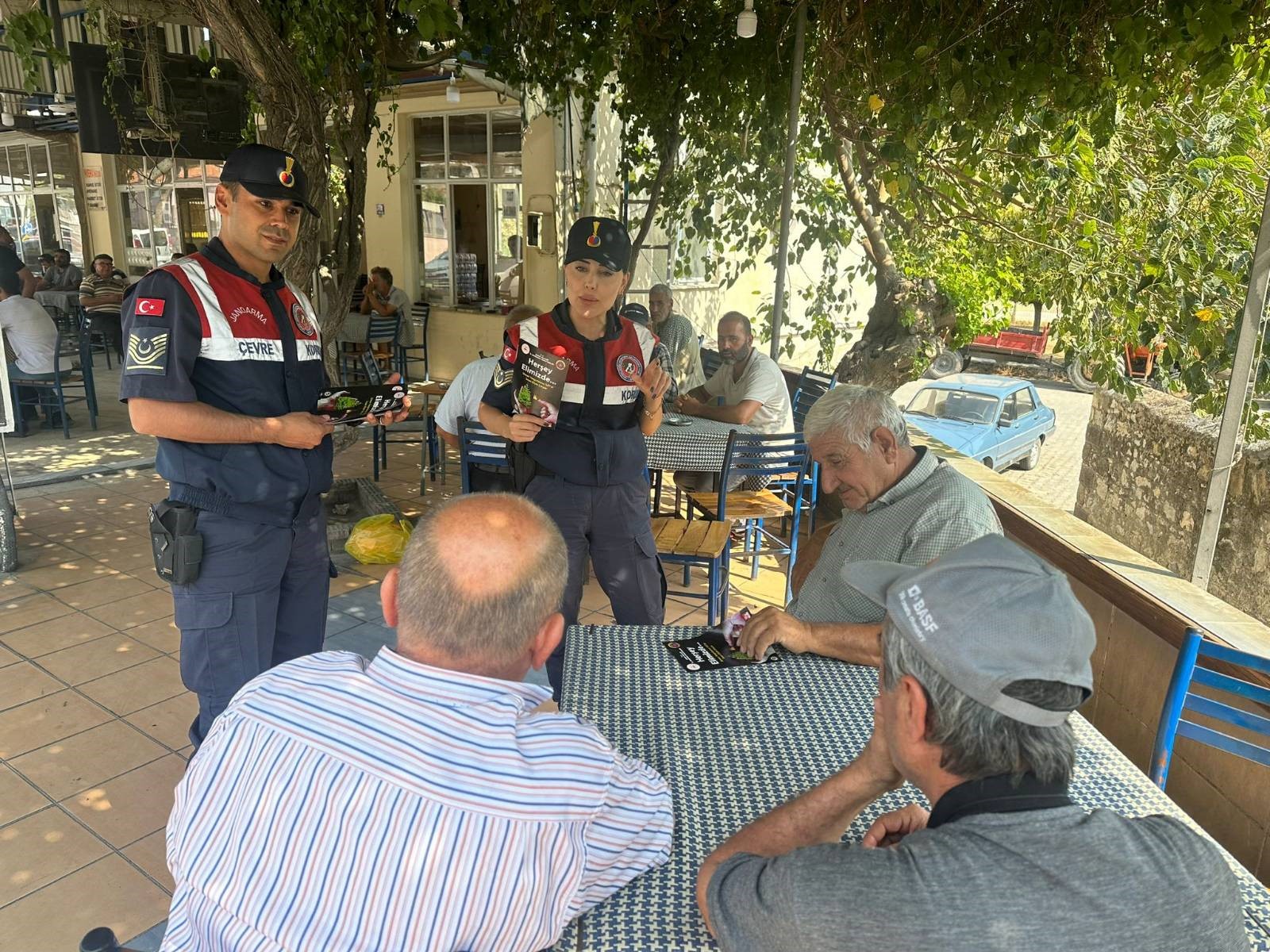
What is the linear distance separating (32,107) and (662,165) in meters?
9.17

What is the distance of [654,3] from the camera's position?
5.34 metres

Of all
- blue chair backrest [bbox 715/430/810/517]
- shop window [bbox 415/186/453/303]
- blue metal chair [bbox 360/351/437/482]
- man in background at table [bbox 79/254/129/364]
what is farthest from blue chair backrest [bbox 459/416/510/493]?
man in background at table [bbox 79/254/129/364]

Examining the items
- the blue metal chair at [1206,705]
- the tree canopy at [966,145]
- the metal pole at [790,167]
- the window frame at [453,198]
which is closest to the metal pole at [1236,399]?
the tree canopy at [966,145]

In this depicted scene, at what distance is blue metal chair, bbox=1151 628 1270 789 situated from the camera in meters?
1.73

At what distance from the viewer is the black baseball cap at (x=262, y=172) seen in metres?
2.24

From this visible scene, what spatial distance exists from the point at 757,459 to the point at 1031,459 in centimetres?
621

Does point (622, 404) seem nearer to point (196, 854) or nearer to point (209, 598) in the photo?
point (209, 598)

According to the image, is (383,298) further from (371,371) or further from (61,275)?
(61,275)

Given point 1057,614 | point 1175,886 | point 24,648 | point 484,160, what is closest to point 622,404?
point 1057,614

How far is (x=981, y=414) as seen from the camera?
827 cm

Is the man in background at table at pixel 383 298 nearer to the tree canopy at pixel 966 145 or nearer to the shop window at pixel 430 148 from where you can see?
the shop window at pixel 430 148

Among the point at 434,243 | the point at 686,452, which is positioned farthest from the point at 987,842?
the point at 434,243

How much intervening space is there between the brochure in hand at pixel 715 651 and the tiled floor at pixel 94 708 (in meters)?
1.49

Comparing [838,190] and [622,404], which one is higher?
[838,190]
